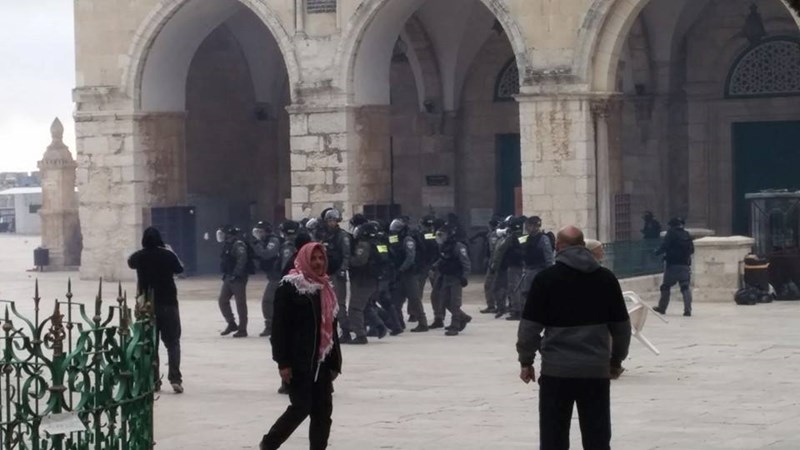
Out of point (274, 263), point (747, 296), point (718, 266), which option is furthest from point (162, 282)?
point (718, 266)

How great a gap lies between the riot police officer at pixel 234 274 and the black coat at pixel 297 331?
9586mm

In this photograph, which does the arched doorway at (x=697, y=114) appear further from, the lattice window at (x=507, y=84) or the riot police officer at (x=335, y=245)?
the riot police officer at (x=335, y=245)

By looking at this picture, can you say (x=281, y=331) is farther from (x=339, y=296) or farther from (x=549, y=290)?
(x=339, y=296)

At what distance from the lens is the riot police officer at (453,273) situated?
2044 centimetres

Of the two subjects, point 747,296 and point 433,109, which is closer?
point 747,296

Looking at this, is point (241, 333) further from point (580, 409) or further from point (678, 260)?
point (580, 409)

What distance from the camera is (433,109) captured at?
103 ft

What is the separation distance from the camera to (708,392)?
47.4 feet

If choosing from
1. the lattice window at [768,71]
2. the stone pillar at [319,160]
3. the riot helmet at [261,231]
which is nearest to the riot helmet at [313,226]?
the riot helmet at [261,231]

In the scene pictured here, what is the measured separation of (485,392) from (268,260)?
596 cm

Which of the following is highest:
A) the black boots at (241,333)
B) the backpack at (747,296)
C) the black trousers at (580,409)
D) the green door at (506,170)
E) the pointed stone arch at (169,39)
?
the pointed stone arch at (169,39)

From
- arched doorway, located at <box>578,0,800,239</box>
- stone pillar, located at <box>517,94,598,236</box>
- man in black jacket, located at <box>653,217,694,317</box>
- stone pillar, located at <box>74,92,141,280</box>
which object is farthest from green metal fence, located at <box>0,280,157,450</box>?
arched doorway, located at <box>578,0,800,239</box>

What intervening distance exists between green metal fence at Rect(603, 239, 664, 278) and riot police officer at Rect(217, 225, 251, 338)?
5.54 meters

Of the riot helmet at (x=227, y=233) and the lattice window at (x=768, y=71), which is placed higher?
the lattice window at (x=768, y=71)
